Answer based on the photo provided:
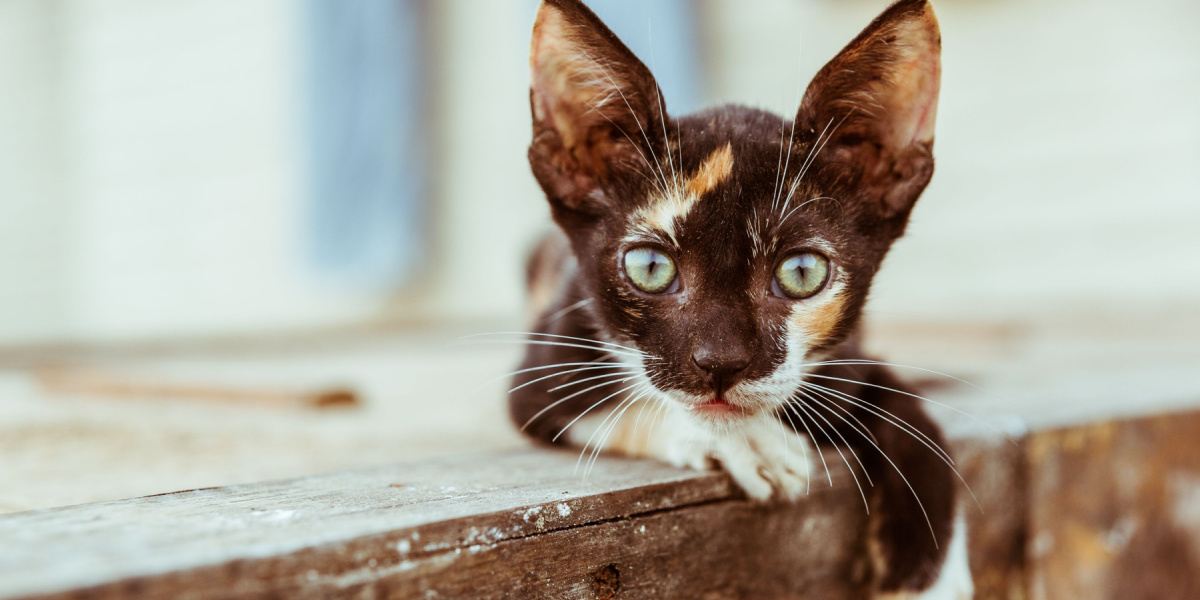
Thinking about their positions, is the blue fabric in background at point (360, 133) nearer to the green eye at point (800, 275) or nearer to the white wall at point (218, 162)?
the white wall at point (218, 162)

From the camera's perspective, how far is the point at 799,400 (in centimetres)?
108

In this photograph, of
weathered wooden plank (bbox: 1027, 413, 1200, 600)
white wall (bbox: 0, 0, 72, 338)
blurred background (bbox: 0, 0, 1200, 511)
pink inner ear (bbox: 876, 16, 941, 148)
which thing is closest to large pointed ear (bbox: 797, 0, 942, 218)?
pink inner ear (bbox: 876, 16, 941, 148)

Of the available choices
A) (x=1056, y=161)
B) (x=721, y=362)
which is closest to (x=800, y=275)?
(x=721, y=362)

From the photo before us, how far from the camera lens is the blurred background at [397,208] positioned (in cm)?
207

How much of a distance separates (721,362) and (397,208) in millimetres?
4159

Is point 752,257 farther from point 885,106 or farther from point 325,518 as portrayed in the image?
point 325,518

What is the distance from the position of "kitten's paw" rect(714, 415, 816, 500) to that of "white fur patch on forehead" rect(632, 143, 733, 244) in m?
0.24

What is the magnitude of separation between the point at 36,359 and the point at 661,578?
3171 mm

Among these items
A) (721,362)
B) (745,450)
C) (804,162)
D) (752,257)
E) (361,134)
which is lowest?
(745,450)

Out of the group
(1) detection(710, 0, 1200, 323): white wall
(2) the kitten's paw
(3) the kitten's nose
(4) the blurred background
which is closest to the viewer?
(3) the kitten's nose

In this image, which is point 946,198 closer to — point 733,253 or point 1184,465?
point 1184,465

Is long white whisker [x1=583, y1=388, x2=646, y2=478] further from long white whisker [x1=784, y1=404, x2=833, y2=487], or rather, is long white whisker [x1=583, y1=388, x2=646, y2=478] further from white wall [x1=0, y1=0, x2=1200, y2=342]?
white wall [x1=0, y1=0, x2=1200, y2=342]

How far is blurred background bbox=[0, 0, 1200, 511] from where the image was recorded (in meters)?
2.07

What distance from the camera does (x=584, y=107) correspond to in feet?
3.73
